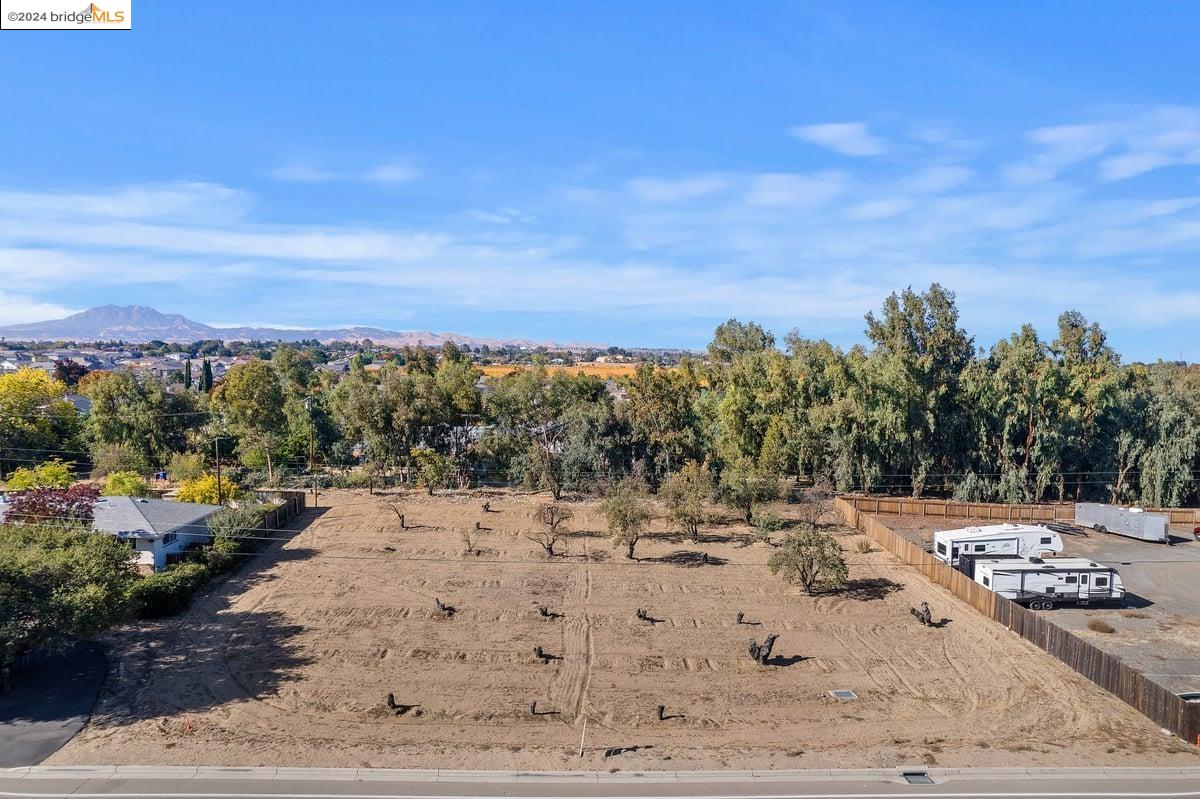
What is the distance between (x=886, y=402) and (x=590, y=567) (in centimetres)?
2230

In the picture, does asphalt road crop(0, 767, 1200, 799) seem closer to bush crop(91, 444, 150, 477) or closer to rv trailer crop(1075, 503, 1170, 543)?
rv trailer crop(1075, 503, 1170, 543)

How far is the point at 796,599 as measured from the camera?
27.0 metres

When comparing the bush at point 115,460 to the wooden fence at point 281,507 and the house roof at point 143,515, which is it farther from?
the house roof at point 143,515

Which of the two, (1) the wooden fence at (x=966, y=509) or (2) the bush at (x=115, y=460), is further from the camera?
(2) the bush at (x=115, y=460)

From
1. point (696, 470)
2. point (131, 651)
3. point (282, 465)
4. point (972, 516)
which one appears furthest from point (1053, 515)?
point (282, 465)

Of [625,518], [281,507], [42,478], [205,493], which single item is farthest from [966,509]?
[42,478]

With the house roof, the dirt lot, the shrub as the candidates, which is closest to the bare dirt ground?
the dirt lot

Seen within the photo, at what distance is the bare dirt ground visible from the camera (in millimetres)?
16531

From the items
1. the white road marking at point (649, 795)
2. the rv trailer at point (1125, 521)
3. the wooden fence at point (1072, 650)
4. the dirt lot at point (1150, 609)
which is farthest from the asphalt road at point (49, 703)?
the rv trailer at point (1125, 521)

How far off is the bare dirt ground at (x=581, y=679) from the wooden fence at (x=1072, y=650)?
374 millimetres

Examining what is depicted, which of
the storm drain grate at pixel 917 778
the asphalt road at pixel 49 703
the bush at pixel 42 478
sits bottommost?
the asphalt road at pixel 49 703

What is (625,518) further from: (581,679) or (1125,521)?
(1125,521)

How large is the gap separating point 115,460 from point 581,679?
37.4 meters

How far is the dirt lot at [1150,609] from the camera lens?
2183 cm
